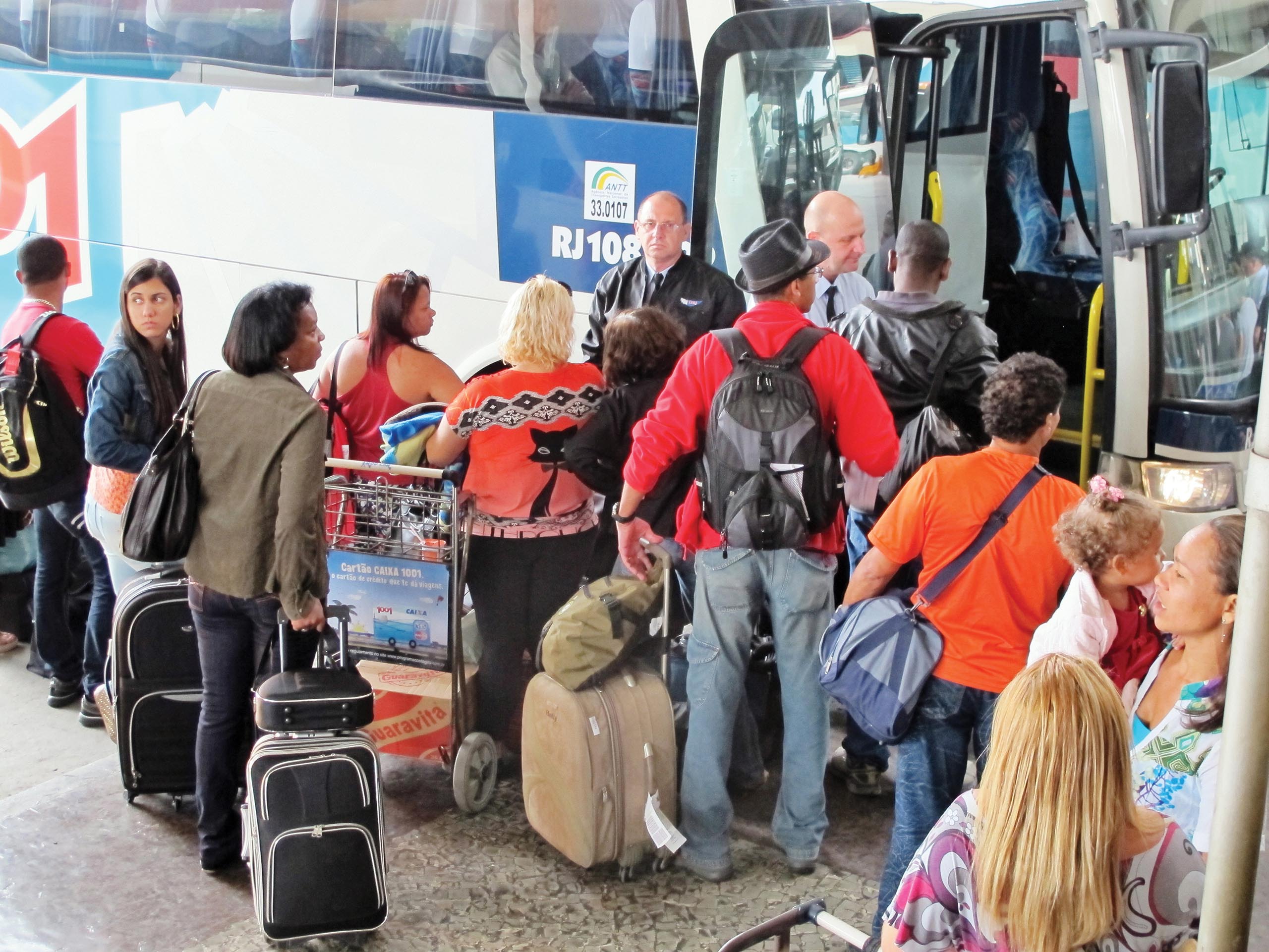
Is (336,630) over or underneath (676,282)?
underneath

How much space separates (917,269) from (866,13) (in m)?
1.59

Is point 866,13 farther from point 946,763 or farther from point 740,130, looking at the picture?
point 946,763

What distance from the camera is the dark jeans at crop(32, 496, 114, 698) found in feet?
18.1

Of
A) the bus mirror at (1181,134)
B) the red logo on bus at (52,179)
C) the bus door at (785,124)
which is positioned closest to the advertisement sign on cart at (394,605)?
the bus door at (785,124)

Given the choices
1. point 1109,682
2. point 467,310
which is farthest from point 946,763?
point 467,310

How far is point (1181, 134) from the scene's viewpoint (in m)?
4.27

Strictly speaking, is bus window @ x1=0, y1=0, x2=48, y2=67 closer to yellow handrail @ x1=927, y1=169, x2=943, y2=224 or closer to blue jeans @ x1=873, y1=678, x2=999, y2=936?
yellow handrail @ x1=927, y1=169, x2=943, y2=224

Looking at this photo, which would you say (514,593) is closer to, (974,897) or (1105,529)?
(1105,529)

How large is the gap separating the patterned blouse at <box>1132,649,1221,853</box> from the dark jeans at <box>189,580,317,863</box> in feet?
8.28

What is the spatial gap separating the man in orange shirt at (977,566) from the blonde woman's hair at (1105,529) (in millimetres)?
186

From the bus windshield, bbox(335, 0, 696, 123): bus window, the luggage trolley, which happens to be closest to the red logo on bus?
bbox(335, 0, 696, 123): bus window

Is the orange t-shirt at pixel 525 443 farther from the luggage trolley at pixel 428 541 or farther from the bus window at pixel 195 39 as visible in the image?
the bus window at pixel 195 39

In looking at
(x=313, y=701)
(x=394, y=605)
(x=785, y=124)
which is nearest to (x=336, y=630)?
(x=394, y=605)

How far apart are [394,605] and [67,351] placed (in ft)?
6.66
